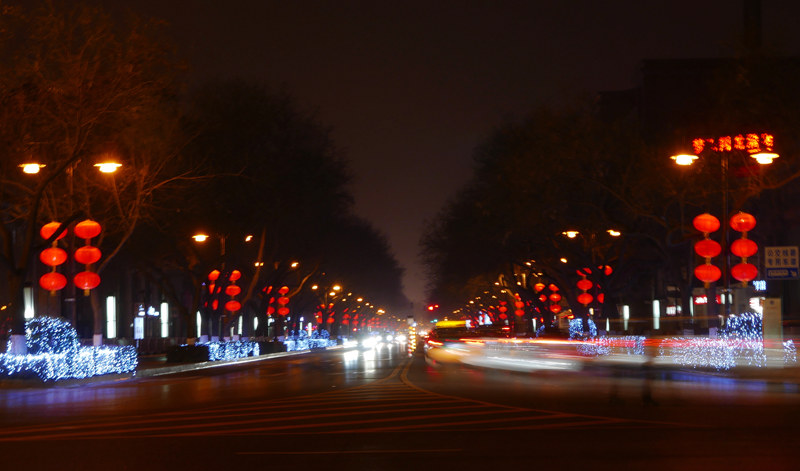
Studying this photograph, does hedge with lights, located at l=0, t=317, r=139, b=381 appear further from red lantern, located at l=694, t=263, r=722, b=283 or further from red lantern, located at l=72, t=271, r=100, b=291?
red lantern, located at l=694, t=263, r=722, b=283

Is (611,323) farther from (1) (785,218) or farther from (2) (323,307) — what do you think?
(2) (323,307)

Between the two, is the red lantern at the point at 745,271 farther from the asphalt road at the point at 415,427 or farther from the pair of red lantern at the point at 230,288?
the pair of red lantern at the point at 230,288

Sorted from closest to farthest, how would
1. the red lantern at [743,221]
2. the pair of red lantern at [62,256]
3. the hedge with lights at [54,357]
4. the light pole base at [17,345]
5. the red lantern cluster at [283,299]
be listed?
1. the red lantern at [743,221]
2. the pair of red lantern at [62,256]
3. the hedge with lights at [54,357]
4. the light pole base at [17,345]
5. the red lantern cluster at [283,299]

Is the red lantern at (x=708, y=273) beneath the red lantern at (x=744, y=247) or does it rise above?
beneath

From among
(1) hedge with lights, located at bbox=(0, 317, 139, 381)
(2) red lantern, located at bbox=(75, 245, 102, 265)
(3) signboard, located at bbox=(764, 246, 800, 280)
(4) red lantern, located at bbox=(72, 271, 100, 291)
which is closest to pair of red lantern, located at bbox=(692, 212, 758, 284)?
(3) signboard, located at bbox=(764, 246, 800, 280)

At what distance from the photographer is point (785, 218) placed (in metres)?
62.0

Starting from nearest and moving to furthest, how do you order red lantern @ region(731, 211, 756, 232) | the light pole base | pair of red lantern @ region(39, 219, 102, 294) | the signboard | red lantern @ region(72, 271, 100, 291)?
1. the signboard
2. red lantern @ region(731, 211, 756, 232)
3. pair of red lantern @ region(39, 219, 102, 294)
4. the light pole base
5. red lantern @ region(72, 271, 100, 291)

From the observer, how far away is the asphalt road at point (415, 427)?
38.3 ft

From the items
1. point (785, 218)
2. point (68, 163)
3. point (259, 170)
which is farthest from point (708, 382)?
point (785, 218)

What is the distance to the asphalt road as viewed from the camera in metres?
11.7

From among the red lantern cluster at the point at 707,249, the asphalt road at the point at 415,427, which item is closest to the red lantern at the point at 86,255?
the asphalt road at the point at 415,427

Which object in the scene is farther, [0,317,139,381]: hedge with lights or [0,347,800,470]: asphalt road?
[0,317,139,381]: hedge with lights

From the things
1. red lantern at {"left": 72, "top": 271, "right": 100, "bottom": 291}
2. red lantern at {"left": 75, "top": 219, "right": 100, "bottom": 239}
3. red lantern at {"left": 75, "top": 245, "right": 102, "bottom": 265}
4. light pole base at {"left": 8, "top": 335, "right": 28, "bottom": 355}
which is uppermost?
red lantern at {"left": 75, "top": 219, "right": 100, "bottom": 239}

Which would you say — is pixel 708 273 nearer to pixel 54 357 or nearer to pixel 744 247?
pixel 744 247
